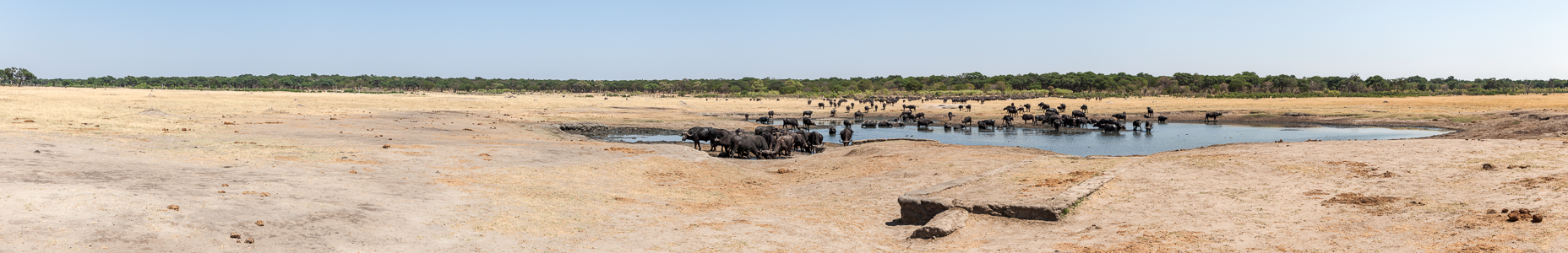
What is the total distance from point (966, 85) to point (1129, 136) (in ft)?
352

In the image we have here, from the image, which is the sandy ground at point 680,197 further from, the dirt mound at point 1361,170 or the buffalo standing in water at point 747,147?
the buffalo standing in water at point 747,147

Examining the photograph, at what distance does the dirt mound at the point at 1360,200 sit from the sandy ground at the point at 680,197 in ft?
0.20

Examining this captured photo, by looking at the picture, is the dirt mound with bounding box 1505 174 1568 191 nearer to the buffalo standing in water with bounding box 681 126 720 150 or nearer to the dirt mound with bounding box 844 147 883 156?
the dirt mound with bounding box 844 147 883 156

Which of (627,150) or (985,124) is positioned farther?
(985,124)

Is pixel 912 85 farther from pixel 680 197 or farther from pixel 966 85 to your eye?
pixel 680 197

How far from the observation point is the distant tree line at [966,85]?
107375mm

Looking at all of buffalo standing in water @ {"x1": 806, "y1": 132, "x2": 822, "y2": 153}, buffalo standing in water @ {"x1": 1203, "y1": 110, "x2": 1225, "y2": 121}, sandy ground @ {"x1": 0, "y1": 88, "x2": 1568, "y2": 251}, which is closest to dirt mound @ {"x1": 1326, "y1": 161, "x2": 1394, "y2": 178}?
sandy ground @ {"x1": 0, "y1": 88, "x2": 1568, "y2": 251}

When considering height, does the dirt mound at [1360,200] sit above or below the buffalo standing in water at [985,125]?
above

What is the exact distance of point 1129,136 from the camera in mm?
34000

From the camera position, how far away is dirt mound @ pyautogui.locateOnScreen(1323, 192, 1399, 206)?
29.9ft

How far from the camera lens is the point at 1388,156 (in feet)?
43.7

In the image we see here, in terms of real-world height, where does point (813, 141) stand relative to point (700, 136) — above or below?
below

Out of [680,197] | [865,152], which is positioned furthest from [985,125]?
[680,197]

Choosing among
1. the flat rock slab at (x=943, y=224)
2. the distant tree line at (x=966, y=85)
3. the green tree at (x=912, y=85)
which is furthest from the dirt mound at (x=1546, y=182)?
the green tree at (x=912, y=85)
